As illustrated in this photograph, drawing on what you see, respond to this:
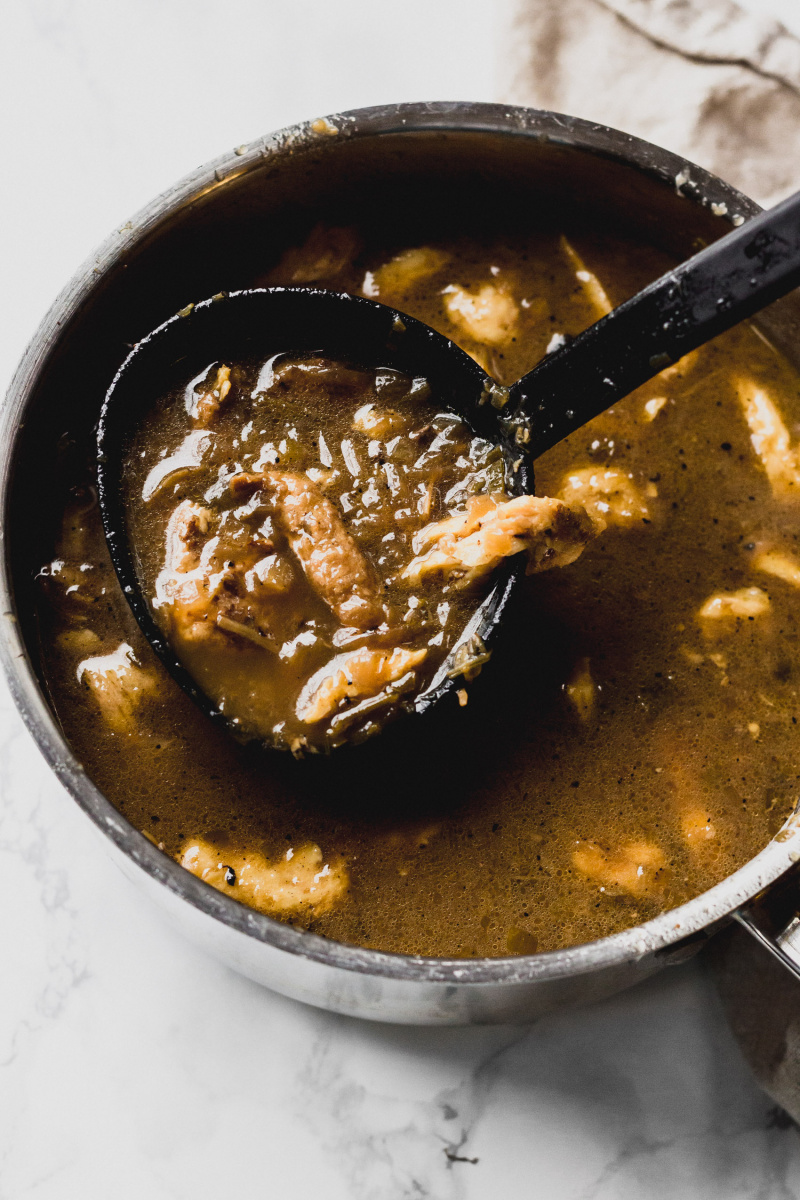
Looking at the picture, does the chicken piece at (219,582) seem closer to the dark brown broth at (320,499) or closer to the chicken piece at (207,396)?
the dark brown broth at (320,499)

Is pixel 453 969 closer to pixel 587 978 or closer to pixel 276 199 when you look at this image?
pixel 587 978

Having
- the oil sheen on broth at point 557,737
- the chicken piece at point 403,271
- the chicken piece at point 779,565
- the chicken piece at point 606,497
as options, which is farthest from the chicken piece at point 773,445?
the chicken piece at point 403,271

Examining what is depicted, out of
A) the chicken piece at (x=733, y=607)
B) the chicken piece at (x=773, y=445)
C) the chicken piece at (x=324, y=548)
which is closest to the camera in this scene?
the chicken piece at (x=324, y=548)

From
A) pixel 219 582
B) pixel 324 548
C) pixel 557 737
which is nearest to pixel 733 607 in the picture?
pixel 557 737

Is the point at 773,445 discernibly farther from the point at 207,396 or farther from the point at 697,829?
the point at 207,396

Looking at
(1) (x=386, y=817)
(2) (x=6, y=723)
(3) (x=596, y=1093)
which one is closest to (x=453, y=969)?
(1) (x=386, y=817)

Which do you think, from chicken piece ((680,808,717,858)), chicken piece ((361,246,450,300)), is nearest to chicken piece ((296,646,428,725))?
chicken piece ((680,808,717,858))
